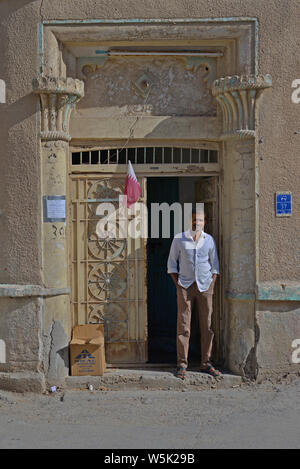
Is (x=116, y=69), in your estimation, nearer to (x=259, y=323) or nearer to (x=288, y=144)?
(x=288, y=144)

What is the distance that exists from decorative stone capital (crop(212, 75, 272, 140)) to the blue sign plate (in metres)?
0.75

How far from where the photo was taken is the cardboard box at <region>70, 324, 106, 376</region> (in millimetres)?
6844

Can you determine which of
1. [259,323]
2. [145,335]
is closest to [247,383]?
[259,323]

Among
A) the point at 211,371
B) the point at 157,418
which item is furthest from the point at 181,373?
the point at 157,418

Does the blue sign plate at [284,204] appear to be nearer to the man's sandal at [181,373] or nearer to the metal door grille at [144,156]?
the metal door grille at [144,156]

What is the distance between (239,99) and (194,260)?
6.17 feet

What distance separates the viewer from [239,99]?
6820mm

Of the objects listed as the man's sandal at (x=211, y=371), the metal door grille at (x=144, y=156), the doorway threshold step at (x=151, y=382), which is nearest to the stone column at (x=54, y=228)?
the doorway threshold step at (x=151, y=382)

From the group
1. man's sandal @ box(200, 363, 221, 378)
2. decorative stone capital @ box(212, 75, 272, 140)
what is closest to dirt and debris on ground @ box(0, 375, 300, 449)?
man's sandal @ box(200, 363, 221, 378)

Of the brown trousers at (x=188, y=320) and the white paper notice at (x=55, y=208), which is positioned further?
the brown trousers at (x=188, y=320)

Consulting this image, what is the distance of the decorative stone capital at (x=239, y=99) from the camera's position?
22.0 feet

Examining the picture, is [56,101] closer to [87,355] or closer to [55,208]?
[55,208]

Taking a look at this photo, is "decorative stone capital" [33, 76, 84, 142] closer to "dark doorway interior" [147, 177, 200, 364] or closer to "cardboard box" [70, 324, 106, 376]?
"cardboard box" [70, 324, 106, 376]

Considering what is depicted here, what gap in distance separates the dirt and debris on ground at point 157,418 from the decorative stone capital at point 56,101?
2.90 m
